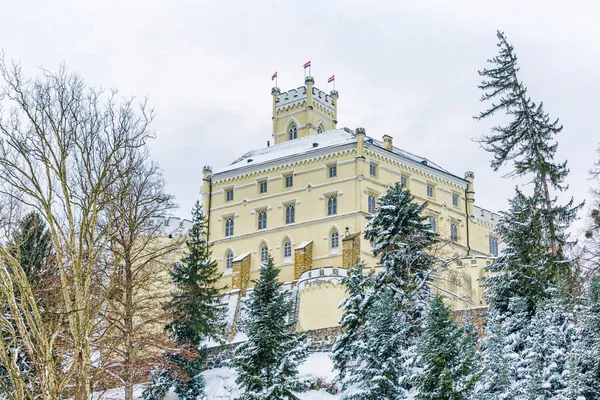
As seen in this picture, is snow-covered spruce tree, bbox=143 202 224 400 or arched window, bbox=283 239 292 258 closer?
snow-covered spruce tree, bbox=143 202 224 400

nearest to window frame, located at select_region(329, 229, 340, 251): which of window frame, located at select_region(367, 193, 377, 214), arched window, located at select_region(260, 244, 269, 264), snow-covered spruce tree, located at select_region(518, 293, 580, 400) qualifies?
window frame, located at select_region(367, 193, 377, 214)

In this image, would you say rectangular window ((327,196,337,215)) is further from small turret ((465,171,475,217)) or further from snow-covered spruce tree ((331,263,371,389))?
snow-covered spruce tree ((331,263,371,389))

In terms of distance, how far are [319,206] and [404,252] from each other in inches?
981

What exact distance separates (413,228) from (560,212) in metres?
5.02

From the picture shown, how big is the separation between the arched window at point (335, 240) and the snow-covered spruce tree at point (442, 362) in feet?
94.1

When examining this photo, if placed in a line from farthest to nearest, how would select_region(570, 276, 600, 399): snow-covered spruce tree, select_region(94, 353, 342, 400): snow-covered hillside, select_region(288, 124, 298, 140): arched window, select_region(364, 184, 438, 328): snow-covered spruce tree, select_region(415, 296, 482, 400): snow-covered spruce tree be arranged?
select_region(288, 124, 298, 140): arched window < select_region(94, 353, 342, 400): snow-covered hillside < select_region(364, 184, 438, 328): snow-covered spruce tree < select_region(570, 276, 600, 399): snow-covered spruce tree < select_region(415, 296, 482, 400): snow-covered spruce tree

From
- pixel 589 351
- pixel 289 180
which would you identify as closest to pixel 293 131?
pixel 289 180

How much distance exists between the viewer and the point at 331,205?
52.3 meters

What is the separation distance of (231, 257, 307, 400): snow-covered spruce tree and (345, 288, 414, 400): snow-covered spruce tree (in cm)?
225

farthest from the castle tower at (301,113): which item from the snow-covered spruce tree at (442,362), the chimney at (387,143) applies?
the snow-covered spruce tree at (442,362)

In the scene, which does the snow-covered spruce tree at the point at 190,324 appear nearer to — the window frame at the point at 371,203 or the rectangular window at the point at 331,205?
the rectangular window at the point at 331,205

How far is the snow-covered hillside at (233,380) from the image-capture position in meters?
34.2

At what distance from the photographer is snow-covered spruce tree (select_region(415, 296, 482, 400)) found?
2067 centimetres

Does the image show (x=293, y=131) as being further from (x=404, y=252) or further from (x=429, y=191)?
(x=404, y=252)
